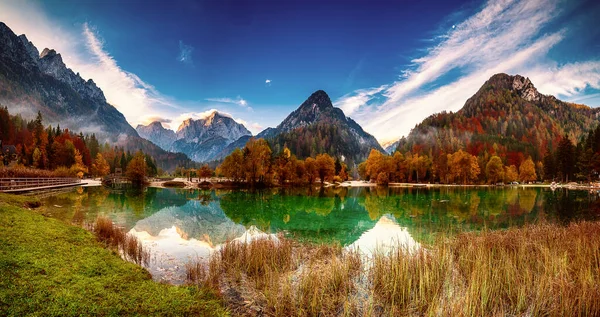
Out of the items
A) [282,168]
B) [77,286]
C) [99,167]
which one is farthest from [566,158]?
[99,167]

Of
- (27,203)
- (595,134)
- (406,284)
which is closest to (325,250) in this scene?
(406,284)

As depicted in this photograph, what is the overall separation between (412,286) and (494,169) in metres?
120

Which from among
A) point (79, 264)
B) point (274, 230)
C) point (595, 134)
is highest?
point (595, 134)

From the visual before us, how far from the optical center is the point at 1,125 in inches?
4141

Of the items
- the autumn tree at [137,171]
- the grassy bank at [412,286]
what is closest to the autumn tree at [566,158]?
the grassy bank at [412,286]

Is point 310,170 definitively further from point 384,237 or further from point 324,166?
point 384,237

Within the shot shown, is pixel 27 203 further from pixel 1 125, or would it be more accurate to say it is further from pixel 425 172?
pixel 425 172

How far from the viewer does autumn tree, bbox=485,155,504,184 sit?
351 ft

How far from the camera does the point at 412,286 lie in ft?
31.7

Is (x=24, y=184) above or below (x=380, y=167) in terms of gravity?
below

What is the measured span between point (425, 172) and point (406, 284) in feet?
412

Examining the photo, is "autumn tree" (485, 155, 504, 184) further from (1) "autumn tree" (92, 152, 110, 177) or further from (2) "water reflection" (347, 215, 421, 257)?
(1) "autumn tree" (92, 152, 110, 177)

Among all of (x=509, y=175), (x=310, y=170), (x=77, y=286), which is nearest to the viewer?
(x=77, y=286)

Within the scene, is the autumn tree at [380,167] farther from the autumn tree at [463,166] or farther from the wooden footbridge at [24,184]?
the wooden footbridge at [24,184]
